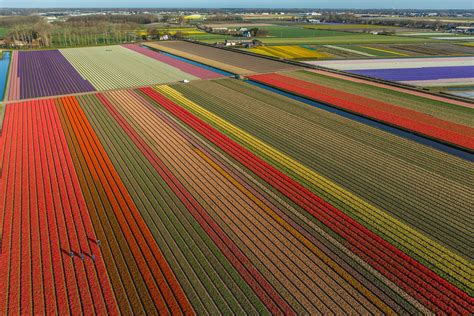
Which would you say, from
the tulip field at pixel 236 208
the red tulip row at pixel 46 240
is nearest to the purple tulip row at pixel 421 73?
the tulip field at pixel 236 208

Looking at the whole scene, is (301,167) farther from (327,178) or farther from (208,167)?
(208,167)

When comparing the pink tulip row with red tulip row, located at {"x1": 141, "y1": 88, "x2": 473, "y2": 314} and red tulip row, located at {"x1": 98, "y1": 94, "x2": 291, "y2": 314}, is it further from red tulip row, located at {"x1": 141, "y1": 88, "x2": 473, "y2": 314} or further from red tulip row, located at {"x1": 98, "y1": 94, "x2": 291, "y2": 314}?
red tulip row, located at {"x1": 141, "y1": 88, "x2": 473, "y2": 314}

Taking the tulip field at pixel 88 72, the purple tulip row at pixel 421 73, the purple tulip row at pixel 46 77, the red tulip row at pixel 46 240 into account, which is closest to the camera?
the red tulip row at pixel 46 240

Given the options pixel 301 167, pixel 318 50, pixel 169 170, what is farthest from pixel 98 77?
pixel 318 50

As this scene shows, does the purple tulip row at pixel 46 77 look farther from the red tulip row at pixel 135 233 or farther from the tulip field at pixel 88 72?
the red tulip row at pixel 135 233

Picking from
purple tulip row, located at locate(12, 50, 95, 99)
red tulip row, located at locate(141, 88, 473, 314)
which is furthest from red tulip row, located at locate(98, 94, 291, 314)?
purple tulip row, located at locate(12, 50, 95, 99)

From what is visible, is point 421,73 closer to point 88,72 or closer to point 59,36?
point 88,72
